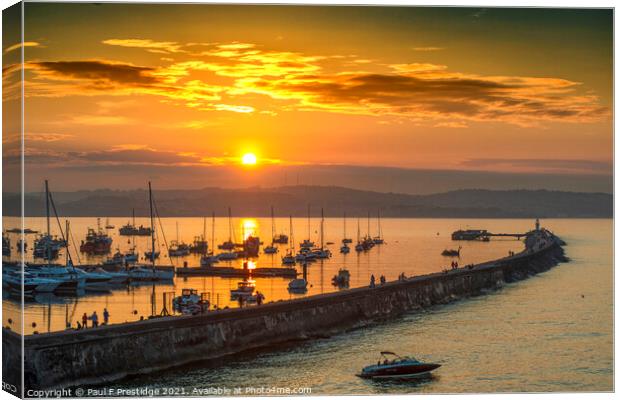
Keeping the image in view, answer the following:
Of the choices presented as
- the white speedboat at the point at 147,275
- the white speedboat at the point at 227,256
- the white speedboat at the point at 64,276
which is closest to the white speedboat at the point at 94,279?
the white speedboat at the point at 64,276

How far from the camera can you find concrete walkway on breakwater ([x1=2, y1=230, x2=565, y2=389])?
2241 cm

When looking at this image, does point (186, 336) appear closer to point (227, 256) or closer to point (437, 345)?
point (437, 345)

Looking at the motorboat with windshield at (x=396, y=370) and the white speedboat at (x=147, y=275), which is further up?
the white speedboat at (x=147, y=275)

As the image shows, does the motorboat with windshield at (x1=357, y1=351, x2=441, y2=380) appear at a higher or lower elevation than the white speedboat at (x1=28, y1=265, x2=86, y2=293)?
lower

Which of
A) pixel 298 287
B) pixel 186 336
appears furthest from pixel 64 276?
pixel 186 336

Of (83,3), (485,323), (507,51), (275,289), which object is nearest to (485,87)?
(507,51)

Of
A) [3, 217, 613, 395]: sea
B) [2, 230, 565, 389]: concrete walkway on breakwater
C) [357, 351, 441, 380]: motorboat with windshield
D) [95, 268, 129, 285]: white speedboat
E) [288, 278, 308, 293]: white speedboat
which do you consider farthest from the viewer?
[95, 268, 129, 285]: white speedboat

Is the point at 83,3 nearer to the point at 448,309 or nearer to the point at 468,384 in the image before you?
the point at 468,384

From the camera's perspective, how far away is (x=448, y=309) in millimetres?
47375

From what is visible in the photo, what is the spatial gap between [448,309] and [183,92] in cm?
2720

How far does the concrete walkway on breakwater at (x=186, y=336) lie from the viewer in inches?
882

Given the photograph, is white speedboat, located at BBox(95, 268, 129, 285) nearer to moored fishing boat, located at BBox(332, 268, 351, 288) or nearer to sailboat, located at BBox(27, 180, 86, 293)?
sailboat, located at BBox(27, 180, 86, 293)

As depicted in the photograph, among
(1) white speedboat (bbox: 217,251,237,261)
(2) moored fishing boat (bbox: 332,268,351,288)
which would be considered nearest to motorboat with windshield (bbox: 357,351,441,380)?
(2) moored fishing boat (bbox: 332,268,351,288)

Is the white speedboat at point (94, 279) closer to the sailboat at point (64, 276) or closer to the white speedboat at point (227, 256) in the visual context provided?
the sailboat at point (64, 276)
